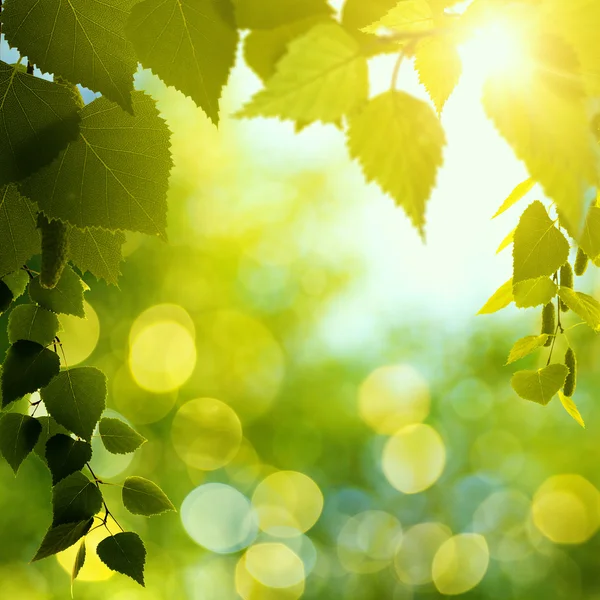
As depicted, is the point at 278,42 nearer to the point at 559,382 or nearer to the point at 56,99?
the point at 56,99

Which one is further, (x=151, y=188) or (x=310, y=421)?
(x=310, y=421)

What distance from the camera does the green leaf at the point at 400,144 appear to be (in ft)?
1.46

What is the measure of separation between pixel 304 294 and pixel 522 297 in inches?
529

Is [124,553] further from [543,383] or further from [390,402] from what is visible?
[390,402]

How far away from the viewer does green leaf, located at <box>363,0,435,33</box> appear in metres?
0.60

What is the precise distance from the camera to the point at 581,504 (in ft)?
49.2

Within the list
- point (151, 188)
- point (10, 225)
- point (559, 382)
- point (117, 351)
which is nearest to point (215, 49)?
point (151, 188)

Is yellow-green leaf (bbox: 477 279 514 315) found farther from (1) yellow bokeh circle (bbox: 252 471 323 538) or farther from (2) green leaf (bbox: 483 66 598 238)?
(1) yellow bokeh circle (bbox: 252 471 323 538)

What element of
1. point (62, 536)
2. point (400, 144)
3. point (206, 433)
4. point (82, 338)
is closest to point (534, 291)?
point (400, 144)

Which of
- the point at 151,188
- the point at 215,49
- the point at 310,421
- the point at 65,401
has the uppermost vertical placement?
the point at 215,49

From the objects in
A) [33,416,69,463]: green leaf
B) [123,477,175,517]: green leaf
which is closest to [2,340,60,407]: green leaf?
[33,416,69,463]: green leaf

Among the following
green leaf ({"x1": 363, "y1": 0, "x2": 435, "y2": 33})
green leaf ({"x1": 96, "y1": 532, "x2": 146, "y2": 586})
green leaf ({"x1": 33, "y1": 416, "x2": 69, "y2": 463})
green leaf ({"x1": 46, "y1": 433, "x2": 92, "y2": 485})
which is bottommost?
green leaf ({"x1": 96, "y1": 532, "x2": 146, "y2": 586})

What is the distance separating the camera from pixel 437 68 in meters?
0.62

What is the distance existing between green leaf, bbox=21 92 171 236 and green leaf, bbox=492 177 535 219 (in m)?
0.51
